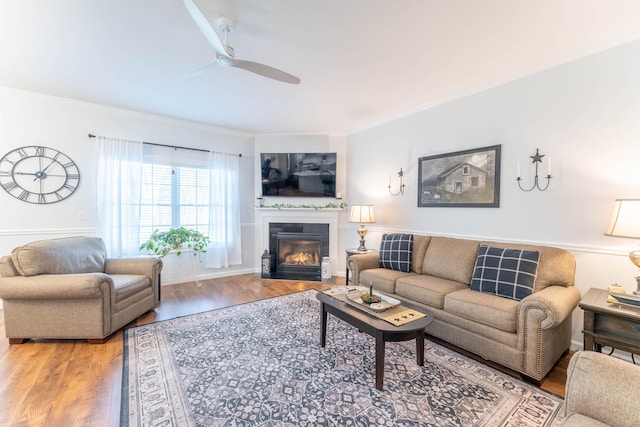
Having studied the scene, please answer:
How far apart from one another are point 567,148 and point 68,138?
6009mm

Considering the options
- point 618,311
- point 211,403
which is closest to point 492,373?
point 618,311

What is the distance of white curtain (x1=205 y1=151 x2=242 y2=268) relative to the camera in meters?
4.95

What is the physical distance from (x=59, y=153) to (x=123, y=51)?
219 centimetres

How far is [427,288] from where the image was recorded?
282 centimetres

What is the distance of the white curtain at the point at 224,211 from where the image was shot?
4.95 m

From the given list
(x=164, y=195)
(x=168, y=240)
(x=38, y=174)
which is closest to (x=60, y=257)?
(x=168, y=240)

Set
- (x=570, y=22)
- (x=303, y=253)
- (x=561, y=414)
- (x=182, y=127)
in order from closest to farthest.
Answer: (x=561, y=414), (x=570, y=22), (x=182, y=127), (x=303, y=253)

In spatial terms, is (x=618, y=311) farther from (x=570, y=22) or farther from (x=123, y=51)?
(x=123, y=51)

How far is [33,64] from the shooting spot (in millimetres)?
2838

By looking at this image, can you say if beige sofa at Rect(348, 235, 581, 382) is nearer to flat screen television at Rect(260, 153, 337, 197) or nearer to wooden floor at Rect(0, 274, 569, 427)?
wooden floor at Rect(0, 274, 569, 427)

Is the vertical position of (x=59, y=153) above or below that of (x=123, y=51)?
below

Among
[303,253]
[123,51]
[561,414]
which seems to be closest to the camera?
[561,414]

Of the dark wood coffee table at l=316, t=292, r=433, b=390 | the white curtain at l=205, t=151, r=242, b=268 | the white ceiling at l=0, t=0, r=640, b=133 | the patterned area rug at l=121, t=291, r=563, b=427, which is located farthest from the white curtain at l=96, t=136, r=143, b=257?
the dark wood coffee table at l=316, t=292, r=433, b=390

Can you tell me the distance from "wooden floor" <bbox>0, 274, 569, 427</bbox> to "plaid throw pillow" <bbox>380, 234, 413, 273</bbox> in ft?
5.44
